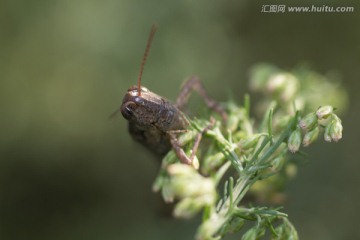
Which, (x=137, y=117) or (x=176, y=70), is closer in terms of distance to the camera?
(x=137, y=117)

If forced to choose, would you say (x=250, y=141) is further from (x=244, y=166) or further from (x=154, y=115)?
(x=154, y=115)

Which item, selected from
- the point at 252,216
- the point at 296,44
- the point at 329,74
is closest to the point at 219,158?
the point at 252,216

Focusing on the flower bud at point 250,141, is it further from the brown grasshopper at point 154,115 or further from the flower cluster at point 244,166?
the brown grasshopper at point 154,115

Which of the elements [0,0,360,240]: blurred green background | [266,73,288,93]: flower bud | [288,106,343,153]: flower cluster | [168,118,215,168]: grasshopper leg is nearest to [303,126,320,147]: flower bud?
[288,106,343,153]: flower cluster

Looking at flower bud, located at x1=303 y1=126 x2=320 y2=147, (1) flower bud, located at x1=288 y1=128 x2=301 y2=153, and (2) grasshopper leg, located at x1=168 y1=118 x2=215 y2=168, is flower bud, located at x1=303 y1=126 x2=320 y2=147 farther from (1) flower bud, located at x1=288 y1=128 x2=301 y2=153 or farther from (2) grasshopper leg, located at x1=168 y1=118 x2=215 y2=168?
(2) grasshopper leg, located at x1=168 y1=118 x2=215 y2=168

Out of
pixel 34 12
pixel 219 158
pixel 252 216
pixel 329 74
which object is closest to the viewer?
pixel 252 216

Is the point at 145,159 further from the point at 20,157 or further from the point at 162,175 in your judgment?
the point at 162,175

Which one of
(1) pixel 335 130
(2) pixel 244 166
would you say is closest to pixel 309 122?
(1) pixel 335 130
